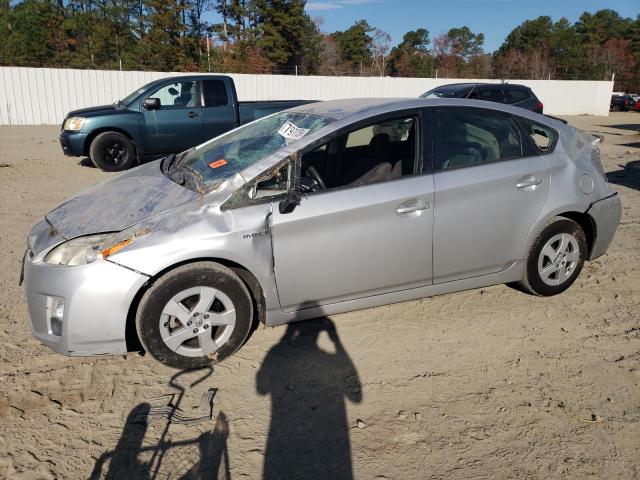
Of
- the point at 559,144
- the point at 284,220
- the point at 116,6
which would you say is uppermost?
the point at 116,6

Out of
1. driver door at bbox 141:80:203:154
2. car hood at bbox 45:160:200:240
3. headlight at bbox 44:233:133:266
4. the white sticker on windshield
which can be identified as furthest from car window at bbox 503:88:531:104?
headlight at bbox 44:233:133:266

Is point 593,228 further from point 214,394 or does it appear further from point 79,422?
point 79,422

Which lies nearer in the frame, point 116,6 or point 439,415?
point 439,415

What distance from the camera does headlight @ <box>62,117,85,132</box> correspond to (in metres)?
9.89

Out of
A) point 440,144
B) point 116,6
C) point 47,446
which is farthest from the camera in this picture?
point 116,6

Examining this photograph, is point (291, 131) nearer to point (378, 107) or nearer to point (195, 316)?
point (378, 107)

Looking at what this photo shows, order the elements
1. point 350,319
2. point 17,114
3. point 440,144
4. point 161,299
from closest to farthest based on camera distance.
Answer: point 161,299 < point 440,144 < point 350,319 < point 17,114

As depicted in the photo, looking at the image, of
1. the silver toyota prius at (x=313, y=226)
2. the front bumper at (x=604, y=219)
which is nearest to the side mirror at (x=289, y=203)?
the silver toyota prius at (x=313, y=226)

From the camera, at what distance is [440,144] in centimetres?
380

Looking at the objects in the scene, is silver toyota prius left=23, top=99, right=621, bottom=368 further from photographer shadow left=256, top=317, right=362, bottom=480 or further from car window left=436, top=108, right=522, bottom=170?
photographer shadow left=256, top=317, right=362, bottom=480

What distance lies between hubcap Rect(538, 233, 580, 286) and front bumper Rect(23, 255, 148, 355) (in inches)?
117

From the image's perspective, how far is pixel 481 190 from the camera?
12.5 ft

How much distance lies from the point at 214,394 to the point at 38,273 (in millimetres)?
1256

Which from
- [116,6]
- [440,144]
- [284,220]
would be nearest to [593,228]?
[440,144]
